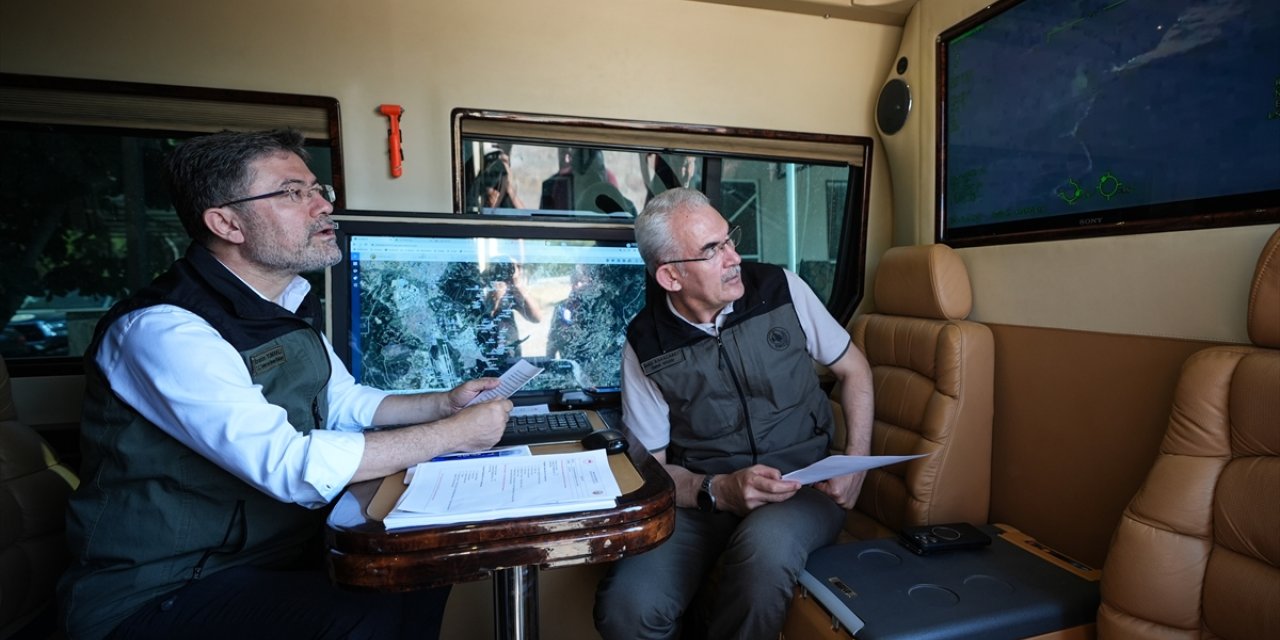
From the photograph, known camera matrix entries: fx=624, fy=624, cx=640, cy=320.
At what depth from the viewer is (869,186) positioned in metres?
2.64

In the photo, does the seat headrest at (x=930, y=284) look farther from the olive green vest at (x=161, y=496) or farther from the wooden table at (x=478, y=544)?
the olive green vest at (x=161, y=496)

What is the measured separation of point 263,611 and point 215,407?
0.40 meters

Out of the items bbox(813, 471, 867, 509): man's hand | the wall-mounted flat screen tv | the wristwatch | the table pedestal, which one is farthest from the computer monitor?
the wall-mounted flat screen tv

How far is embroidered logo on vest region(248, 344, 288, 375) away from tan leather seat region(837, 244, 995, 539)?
1.68 metres

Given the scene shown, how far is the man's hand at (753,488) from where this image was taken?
5.00 ft

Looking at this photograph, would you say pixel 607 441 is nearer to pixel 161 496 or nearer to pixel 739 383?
pixel 739 383

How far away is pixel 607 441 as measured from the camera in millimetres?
1360

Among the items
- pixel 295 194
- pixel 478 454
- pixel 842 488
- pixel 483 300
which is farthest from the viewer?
pixel 483 300

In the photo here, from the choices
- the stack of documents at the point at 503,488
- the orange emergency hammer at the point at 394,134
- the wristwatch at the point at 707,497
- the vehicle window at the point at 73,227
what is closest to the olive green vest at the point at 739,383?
the wristwatch at the point at 707,497

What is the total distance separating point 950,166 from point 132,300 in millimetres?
2359

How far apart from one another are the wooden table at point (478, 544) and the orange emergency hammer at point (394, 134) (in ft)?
4.78

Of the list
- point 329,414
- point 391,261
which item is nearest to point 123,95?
point 391,261

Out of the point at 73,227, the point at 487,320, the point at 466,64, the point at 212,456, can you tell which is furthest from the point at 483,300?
the point at 73,227

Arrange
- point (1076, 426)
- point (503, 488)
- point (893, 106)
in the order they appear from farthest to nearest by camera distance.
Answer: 1. point (893, 106)
2. point (1076, 426)
3. point (503, 488)
